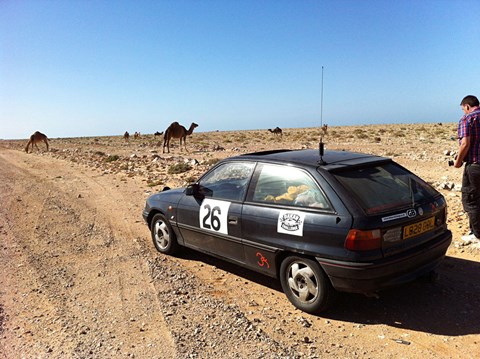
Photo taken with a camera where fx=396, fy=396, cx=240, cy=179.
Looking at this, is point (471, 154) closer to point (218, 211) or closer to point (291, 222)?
point (291, 222)

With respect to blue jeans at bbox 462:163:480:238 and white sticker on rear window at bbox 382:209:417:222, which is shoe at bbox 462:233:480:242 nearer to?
blue jeans at bbox 462:163:480:238

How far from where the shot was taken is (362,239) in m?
3.65

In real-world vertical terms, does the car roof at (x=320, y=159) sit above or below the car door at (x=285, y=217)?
above

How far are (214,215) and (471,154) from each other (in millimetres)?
3868

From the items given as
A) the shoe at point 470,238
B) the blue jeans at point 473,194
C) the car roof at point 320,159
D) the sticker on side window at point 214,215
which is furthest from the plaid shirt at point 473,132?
the sticker on side window at point 214,215

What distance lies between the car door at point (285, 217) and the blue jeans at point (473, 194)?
3.12 m

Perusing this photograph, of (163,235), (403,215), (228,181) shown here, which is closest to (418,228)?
(403,215)

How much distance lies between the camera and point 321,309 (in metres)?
4.09

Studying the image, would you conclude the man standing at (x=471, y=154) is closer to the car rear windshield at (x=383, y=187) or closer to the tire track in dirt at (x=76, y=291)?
the car rear windshield at (x=383, y=187)

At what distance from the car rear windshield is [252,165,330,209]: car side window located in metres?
0.29

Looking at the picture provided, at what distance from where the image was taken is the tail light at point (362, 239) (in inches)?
144

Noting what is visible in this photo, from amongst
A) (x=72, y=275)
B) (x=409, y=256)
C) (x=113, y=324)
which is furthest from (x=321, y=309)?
(x=72, y=275)

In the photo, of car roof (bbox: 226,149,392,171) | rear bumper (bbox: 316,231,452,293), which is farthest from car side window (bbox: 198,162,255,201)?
rear bumper (bbox: 316,231,452,293)

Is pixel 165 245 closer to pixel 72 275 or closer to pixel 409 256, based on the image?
pixel 72 275
